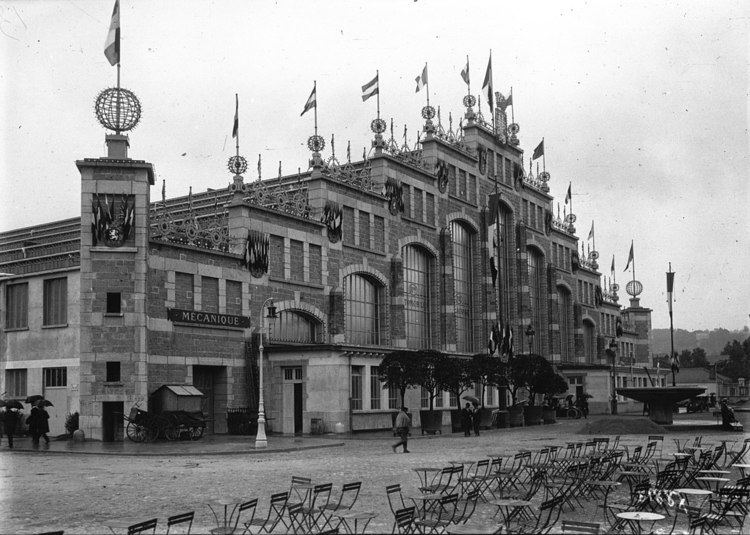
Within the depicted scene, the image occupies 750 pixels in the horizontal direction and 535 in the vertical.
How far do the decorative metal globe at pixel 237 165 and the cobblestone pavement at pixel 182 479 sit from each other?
1659 centimetres

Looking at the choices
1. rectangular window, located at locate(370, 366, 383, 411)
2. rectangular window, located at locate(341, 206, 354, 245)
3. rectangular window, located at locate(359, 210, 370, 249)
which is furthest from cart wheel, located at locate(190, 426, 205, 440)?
rectangular window, located at locate(359, 210, 370, 249)

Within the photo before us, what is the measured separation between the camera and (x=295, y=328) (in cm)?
5097

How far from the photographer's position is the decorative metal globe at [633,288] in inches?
4569

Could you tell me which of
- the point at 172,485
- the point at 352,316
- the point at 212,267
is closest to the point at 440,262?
the point at 352,316

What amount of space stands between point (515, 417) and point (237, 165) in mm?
22539

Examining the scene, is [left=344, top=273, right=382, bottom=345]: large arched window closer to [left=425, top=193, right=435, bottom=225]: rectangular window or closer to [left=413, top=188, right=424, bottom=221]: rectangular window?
[left=413, top=188, right=424, bottom=221]: rectangular window

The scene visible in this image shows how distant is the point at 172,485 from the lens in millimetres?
22344

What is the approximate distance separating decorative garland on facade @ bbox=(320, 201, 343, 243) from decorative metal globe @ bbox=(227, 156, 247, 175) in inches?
224

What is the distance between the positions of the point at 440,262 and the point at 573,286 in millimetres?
27273

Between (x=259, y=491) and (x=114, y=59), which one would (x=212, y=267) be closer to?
(x=114, y=59)

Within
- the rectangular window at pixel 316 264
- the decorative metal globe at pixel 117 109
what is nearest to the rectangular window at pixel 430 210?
the rectangular window at pixel 316 264

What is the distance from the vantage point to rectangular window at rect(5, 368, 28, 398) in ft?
146

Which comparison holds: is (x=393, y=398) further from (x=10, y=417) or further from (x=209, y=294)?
(x=10, y=417)

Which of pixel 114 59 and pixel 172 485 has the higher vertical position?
pixel 114 59
